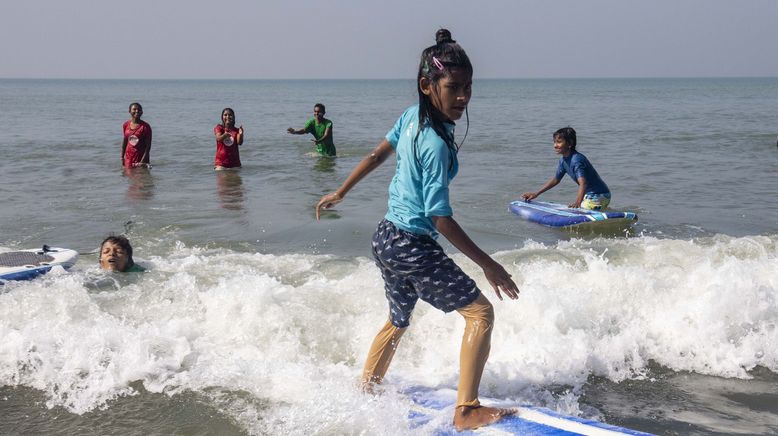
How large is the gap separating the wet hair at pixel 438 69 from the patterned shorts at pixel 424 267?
1.44ft

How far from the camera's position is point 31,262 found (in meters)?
6.29

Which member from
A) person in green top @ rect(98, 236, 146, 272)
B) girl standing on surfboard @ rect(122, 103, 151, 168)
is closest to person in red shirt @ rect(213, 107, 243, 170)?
girl standing on surfboard @ rect(122, 103, 151, 168)

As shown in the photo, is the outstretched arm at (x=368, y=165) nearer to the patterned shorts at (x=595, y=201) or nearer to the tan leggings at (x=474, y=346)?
the tan leggings at (x=474, y=346)

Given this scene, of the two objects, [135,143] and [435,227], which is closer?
[435,227]

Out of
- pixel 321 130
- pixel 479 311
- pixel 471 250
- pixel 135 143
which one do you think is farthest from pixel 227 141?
pixel 471 250

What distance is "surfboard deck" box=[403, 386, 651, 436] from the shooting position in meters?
→ 3.52

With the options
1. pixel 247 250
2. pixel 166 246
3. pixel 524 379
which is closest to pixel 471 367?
pixel 524 379

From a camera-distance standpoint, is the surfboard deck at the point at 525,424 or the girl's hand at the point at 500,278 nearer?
the girl's hand at the point at 500,278

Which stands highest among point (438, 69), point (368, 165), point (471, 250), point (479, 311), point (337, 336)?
point (438, 69)

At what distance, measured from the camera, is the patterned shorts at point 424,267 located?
11.1 feet

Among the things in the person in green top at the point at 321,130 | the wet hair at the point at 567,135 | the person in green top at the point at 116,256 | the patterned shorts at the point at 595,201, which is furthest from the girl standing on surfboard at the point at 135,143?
the patterned shorts at the point at 595,201

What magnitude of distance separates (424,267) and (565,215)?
6.33m

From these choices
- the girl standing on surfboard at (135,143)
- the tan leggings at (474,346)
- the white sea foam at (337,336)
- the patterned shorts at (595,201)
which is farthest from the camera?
the girl standing on surfboard at (135,143)

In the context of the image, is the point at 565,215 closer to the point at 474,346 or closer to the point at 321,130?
the point at 474,346
